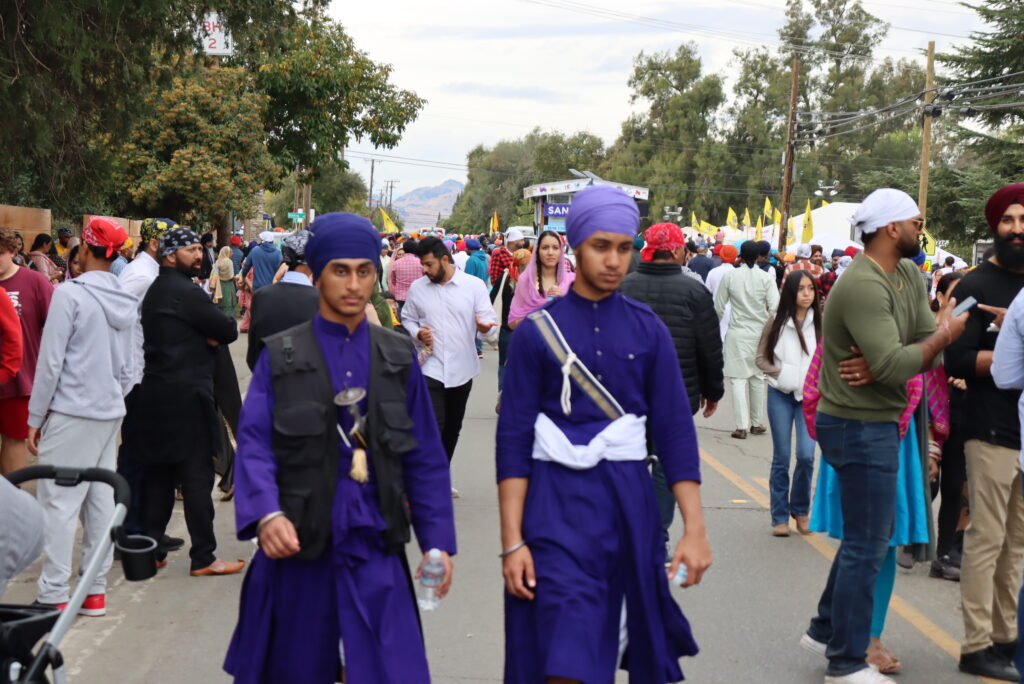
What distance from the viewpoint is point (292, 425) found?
3.51m

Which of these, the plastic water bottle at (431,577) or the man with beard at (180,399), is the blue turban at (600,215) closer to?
the plastic water bottle at (431,577)

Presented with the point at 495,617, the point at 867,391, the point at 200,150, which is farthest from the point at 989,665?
the point at 200,150

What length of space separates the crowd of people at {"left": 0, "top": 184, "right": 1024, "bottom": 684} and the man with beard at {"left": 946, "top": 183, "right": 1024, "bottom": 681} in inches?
0.5

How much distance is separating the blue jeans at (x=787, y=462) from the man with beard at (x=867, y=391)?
305 cm

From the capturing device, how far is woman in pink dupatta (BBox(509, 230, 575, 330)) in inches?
368

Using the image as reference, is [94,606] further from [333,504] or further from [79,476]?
[333,504]

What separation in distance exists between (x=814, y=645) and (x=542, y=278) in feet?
14.9

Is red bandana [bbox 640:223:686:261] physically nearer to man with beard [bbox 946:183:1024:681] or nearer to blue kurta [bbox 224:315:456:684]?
man with beard [bbox 946:183:1024:681]

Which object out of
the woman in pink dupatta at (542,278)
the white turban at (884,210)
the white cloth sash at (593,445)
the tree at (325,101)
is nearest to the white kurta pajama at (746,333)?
the woman in pink dupatta at (542,278)

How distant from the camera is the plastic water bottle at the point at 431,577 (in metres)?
3.60

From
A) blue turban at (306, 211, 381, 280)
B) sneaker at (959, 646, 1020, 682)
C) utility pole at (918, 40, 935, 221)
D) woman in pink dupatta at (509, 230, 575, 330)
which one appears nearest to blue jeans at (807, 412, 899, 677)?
sneaker at (959, 646, 1020, 682)

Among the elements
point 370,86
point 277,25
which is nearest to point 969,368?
point 277,25

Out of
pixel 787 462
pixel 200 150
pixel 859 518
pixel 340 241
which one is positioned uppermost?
pixel 200 150

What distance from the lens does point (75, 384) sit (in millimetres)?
6035
